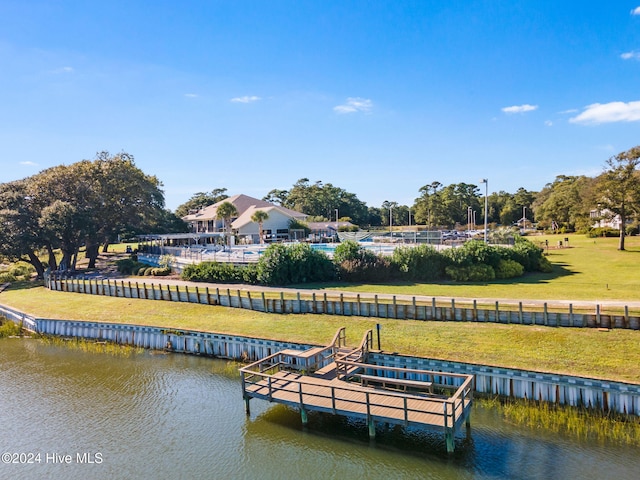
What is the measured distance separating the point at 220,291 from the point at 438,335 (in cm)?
1536

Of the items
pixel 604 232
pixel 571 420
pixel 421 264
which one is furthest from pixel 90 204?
pixel 604 232

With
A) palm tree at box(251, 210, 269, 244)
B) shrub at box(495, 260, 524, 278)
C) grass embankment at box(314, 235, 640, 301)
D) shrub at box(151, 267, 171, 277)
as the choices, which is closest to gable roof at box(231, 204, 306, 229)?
palm tree at box(251, 210, 269, 244)

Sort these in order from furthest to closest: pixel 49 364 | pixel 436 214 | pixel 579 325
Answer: pixel 436 214, pixel 49 364, pixel 579 325

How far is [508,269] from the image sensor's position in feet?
108

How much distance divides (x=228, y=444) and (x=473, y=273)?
22.2 metres

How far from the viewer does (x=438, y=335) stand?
2044cm

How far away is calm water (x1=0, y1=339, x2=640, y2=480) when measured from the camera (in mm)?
12594

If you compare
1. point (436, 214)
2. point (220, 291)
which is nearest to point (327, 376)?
point (220, 291)

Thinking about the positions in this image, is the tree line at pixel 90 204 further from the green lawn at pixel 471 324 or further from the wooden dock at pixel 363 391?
the wooden dock at pixel 363 391

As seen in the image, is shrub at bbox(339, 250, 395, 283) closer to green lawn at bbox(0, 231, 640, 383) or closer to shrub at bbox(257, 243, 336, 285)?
shrub at bbox(257, 243, 336, 285)

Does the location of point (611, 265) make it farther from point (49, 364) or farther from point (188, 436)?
point (49, 364)

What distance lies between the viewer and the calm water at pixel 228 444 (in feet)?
41.3

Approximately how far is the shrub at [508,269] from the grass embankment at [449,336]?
13120mm

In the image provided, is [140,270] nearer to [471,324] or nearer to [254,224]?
[254,224]
